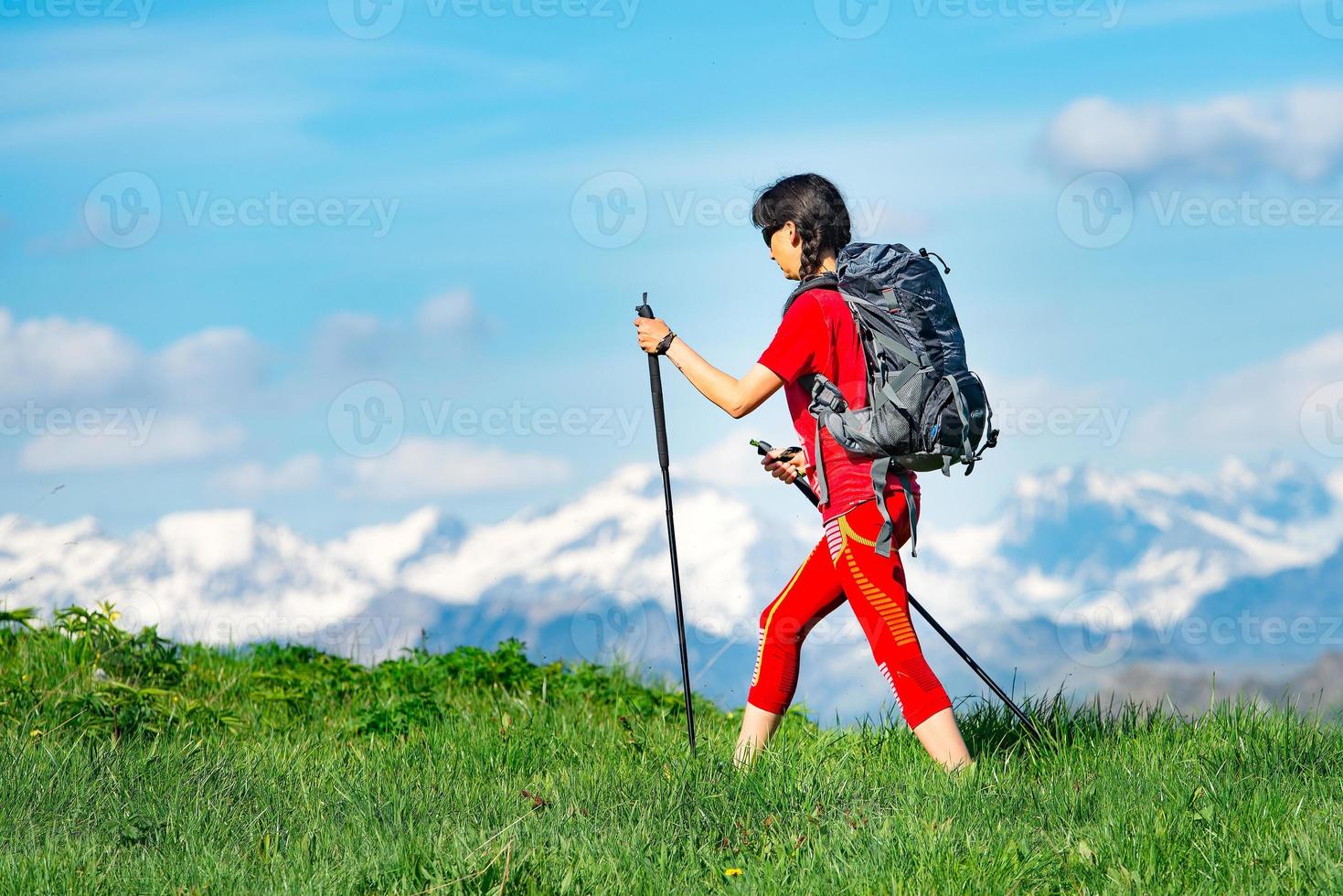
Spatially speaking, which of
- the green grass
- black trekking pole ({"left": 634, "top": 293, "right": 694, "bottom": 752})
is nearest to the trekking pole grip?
black trekking pole ({"left": 634, "top": 293, "right": 694, "bottom": 752})

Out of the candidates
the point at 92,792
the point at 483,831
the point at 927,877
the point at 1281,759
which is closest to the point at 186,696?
the point at 92,792

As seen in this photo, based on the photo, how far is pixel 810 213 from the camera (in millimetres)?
6477

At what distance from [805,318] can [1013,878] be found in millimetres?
2760

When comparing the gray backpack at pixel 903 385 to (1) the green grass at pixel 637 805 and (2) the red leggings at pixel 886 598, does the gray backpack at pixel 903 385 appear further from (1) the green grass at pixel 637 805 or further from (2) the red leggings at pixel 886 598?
(1) the green grass at pixel 637 805

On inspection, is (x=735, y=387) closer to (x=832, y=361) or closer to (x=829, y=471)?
(x=832, y=361)

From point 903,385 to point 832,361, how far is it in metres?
0.38

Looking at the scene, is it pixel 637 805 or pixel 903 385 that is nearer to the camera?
pixel 637 805

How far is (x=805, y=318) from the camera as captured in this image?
618 cm

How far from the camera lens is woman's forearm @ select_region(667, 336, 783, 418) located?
6.15m

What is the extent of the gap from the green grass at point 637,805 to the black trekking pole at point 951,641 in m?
0.16

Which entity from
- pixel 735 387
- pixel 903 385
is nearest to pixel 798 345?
pixel 735 387

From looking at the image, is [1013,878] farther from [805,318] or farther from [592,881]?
[805,318]

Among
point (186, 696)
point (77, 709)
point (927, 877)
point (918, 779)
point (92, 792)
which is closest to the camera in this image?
point (927, 877)

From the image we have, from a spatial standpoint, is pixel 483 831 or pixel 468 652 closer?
pixel 483 831
